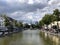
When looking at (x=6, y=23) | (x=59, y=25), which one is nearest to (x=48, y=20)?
(x=59, y=25)

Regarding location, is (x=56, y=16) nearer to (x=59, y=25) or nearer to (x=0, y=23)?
(x=59, y=25)

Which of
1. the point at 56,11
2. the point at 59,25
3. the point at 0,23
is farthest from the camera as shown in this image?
the point at 0,23

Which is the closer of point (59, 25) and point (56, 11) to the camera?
point (56, 11)

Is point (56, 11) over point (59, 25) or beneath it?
over

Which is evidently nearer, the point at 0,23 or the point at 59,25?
the point at 59,25

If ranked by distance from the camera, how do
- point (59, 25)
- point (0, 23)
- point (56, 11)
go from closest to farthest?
1. point (56, 11)
2. point (59, 25)
3. point (0, 23)

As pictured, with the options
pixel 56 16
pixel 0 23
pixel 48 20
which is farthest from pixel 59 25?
pixel 0 23

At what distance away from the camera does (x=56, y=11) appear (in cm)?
9525

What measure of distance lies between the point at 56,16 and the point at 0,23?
138ft

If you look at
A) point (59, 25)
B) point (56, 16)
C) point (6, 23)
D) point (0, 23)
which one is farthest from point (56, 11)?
point (0, 23)

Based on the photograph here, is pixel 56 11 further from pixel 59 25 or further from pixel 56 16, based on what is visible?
pixel 59 25

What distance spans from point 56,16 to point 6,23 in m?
27.3

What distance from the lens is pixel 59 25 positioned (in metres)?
102

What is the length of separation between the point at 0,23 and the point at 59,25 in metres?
40.7
